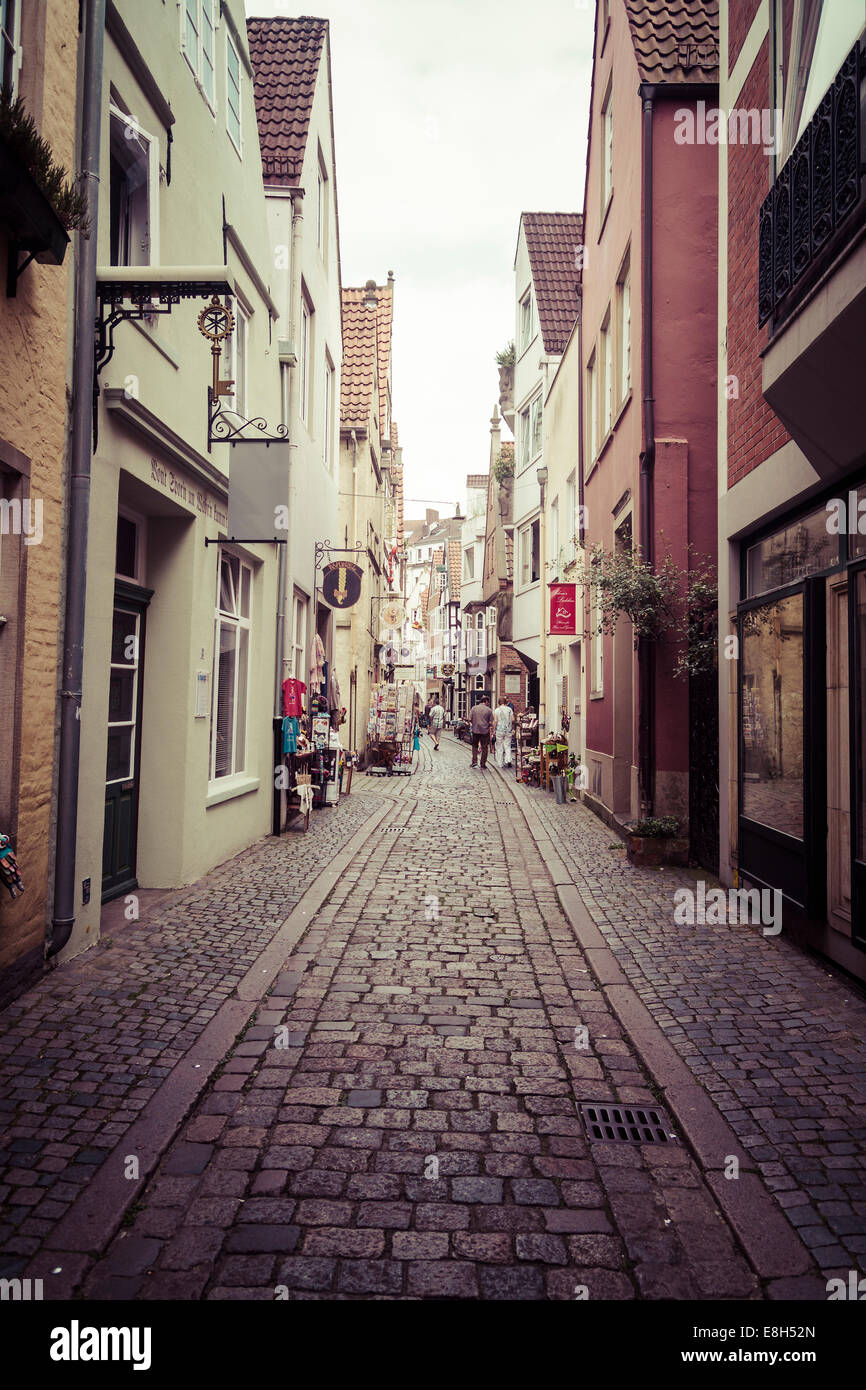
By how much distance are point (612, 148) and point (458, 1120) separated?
13.6 meters

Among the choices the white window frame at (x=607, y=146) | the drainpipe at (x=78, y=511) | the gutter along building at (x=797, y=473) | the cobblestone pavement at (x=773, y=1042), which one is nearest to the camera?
the cobblestone pavement at (x=773, y=1042)

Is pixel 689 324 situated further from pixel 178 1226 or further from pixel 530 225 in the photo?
pixel 530 225

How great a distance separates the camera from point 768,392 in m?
5.59

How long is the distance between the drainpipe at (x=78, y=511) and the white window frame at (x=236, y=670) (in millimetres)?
3340

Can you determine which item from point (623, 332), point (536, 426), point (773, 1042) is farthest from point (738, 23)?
point (536, 426)

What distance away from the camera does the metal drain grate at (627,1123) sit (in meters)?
3.68

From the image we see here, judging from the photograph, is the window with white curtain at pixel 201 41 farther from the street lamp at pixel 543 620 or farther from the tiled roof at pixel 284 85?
the street lamp at pixel 543 620

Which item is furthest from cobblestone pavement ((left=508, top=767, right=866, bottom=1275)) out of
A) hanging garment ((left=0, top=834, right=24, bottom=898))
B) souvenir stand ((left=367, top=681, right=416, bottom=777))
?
souvenir stand ((left=367, top=681, right=416, bottom=777))

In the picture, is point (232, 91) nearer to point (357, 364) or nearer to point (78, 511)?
point (78, 511)

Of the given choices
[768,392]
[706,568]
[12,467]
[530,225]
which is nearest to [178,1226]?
[12,467]

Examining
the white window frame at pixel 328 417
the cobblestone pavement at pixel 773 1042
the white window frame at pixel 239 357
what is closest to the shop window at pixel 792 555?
the cobblestone pavement at pixel 773 1042

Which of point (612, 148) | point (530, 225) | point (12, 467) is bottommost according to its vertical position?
point (12, 467)

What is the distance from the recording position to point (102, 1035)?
4.53 meters

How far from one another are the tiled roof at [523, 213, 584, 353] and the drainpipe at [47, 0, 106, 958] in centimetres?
1894
